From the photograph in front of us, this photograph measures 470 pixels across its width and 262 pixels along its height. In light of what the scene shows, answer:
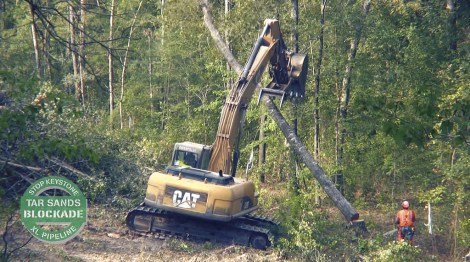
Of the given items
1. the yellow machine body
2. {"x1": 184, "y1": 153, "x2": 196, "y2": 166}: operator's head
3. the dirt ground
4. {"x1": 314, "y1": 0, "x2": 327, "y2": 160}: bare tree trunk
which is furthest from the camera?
{"x1": 314, "y1": 0, "x2": 327, "y2": 160}: bare tree trunk

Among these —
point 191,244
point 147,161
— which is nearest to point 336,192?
point 191,244

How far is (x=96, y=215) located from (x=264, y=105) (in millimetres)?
5442

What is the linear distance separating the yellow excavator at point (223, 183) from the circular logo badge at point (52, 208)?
8.08 m

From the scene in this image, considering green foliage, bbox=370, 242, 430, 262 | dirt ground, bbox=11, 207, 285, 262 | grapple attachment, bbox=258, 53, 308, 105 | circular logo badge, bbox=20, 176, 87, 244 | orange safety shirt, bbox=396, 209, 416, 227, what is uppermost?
grapple attachment, bbox=258, 53, 308, 105

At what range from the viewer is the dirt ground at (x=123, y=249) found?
41.2ft

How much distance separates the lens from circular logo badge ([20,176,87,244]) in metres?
5.69

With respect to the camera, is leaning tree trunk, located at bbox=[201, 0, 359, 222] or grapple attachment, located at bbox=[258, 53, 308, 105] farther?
leaning tree trunk, located at bbox=[201, 0, 359, 222]

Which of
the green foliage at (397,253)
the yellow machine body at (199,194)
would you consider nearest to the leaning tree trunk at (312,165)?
the yellow machine body at (199,194)

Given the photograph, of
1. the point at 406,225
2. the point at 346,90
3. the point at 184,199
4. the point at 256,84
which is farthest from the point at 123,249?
the point at 346,90

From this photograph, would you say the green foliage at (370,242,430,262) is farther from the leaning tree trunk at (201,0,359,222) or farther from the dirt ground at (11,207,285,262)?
the leaning tree trunk at (201,0,359,222)

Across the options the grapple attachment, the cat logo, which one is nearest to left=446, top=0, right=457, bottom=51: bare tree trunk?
the grapple attachment

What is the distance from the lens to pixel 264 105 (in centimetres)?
1850

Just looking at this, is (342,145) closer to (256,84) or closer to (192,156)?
(256,84)

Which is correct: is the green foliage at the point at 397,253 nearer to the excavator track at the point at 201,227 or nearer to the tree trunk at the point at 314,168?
the excavator track at the point at 201,227
